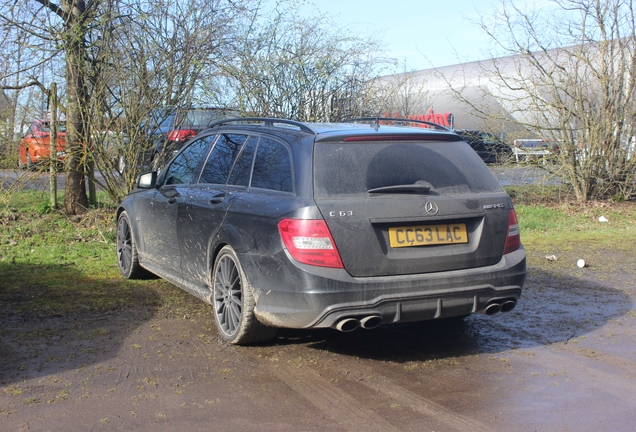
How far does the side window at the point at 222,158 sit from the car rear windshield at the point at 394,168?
44.7 inches

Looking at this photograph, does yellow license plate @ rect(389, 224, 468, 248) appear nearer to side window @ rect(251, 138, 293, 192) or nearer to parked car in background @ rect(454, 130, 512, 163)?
side window @ rect(251, 138, 293, 192)

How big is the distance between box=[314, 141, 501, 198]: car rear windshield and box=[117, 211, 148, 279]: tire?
10.5 ft

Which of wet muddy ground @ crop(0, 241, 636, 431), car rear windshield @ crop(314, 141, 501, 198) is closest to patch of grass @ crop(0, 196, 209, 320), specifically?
wet muddy ground @ crop(0, 241, 636, 431)

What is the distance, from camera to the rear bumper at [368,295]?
14.2 ft

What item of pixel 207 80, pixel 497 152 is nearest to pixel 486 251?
pixel 207 80

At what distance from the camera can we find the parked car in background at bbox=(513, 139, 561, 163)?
45.9 feet

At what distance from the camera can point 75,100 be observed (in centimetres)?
980

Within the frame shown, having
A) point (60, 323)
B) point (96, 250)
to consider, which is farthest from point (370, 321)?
point (96, 250)

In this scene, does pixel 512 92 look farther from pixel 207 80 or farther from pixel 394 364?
pixel 394 364

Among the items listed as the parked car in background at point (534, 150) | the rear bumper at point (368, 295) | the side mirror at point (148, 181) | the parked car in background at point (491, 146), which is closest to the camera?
the rear bumper at point (368, 295)

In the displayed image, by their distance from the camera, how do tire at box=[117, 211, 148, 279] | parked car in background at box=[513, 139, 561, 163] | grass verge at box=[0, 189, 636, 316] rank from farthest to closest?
parked car in background at box=[513, 139, 561, 163] < tire at box=[117, 211, 148, 279] < grass verge at box=[0, 189, 636, 316]

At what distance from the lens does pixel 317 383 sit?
4277 millimetres

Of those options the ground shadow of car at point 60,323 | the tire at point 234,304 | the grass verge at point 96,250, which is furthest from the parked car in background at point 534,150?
the tire at point 234,304

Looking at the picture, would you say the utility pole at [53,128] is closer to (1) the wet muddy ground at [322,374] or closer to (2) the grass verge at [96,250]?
(2) the grass verge at [96,250]
